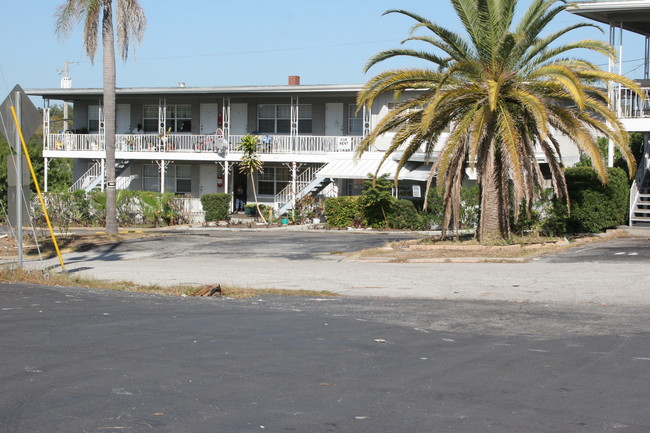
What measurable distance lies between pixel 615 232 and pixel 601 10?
26.0 ft

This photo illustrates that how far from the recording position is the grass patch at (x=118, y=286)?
13.8m

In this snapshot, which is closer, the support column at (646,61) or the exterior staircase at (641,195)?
the exterior staircase at (641,195)

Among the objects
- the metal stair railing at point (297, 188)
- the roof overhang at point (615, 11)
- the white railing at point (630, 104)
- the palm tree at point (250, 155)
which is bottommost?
the metal stair railing at point (297, 188)

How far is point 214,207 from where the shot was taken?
35875mm

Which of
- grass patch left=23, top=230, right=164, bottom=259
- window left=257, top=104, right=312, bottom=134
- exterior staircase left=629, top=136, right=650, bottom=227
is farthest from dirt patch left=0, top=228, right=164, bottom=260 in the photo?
exterior staircase left=629, top=136, right=650, bottom=227

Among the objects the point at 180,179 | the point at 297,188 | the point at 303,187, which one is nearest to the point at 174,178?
the point at 180,179

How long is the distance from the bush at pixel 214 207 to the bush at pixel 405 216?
9.18 m

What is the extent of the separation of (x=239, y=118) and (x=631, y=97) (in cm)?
2008

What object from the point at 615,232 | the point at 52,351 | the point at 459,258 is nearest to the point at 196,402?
the point at 52,351

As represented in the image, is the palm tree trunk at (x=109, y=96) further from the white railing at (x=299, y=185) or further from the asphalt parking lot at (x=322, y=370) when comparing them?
the asphalt parking lot at (x=322, y=370)

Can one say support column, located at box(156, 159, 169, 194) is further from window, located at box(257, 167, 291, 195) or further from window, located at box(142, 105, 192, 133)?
window, located at box(257, 167, 291, 195)

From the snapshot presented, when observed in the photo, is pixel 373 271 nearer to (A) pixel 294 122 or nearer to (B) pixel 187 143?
(A) pixel 294 122

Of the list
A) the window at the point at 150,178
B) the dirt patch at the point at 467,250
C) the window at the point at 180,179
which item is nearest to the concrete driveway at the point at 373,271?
the dirt patch at the point at 467,250

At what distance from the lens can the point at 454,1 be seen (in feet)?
A: 66.7
